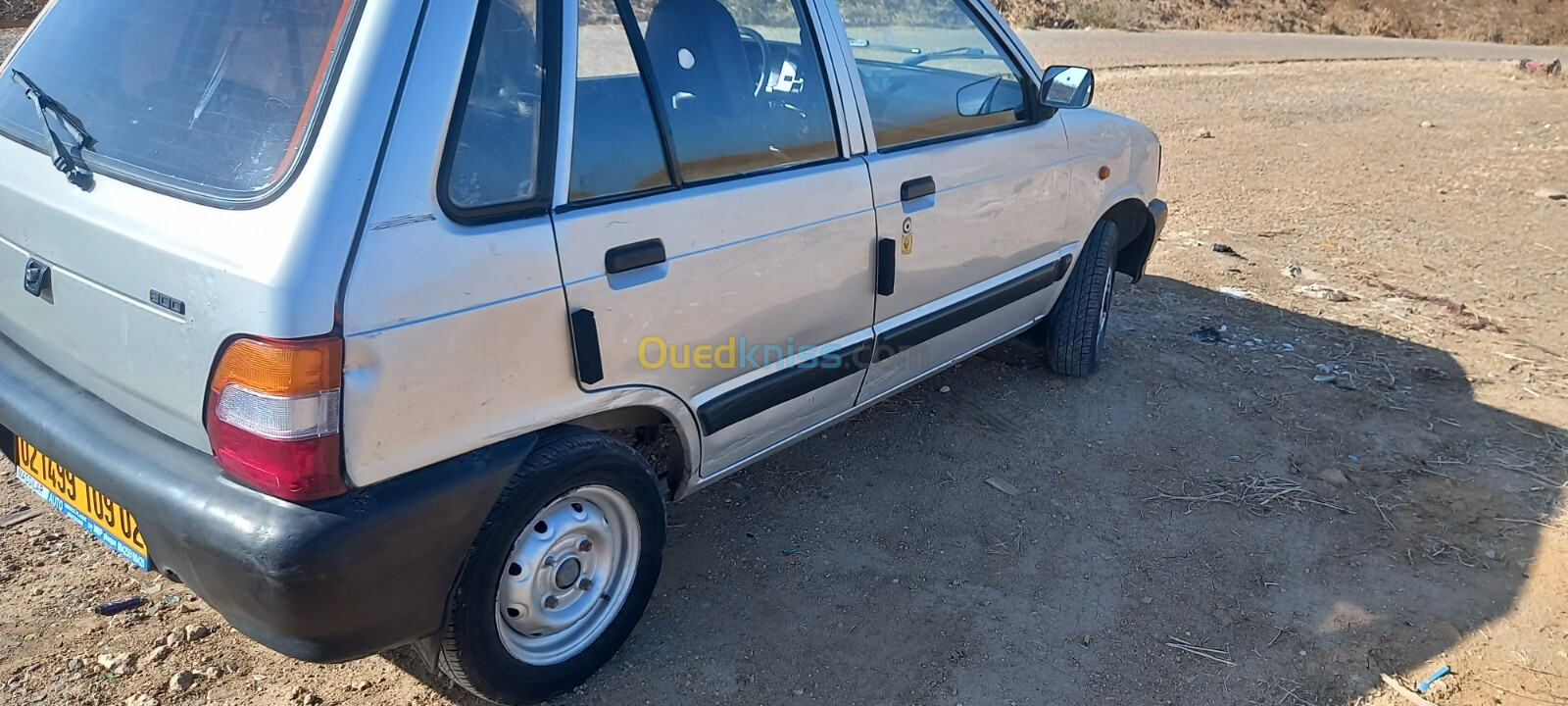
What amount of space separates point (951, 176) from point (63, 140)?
2411mm

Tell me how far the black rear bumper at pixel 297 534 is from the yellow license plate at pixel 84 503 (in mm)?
50

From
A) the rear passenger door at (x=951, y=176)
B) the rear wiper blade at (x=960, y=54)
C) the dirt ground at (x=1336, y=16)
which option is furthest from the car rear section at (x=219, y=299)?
the dirt ground at (x=1336, y=16)

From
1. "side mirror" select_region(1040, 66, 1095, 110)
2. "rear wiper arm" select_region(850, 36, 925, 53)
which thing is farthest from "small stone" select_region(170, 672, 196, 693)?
"side mirror" select_region(1040, 66, 1095, 110)

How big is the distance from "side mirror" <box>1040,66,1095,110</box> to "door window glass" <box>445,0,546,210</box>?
2.12 meters

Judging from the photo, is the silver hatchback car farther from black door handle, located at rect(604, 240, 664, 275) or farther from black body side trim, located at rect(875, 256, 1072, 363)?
black body side trim, located at rect(875, 256, 1072, 363)

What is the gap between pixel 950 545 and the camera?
3447 millimetres

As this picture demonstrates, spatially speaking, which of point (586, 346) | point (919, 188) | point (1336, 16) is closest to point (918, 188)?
point (919, 188)

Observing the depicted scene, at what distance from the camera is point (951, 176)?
3.41m

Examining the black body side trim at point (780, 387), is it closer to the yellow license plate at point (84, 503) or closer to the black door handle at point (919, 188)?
the black door handle at point (919, 188)

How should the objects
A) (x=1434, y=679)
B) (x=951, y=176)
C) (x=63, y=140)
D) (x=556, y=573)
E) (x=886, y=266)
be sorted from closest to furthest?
(x=63, y=140) → (x=556, y=573) → (x=1434, y=679) → (x=886, y=266) → (x=951, y=176)

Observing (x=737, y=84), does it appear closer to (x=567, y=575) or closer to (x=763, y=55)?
(x=763, y=55)

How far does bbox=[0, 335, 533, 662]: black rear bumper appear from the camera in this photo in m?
2.00

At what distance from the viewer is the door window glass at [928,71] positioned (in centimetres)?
331

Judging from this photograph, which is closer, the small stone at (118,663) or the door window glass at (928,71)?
the small stone at (118,663)
